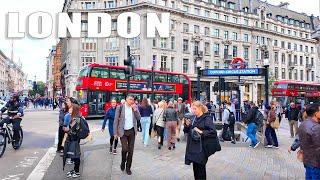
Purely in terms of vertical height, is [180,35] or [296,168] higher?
[180,35]

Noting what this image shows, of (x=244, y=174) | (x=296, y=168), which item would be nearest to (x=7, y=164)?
(x=244, y=174)

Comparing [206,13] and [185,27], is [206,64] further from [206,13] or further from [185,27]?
[206,13]

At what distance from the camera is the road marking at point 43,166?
7741 millimetres

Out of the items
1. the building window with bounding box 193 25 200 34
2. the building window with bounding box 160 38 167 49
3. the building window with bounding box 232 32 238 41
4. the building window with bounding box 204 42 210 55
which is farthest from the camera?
the building window with bounding box 232 32 238 41

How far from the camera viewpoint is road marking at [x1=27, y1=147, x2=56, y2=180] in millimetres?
7741

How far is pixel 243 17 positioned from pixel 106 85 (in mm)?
44874

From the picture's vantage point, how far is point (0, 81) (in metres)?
109

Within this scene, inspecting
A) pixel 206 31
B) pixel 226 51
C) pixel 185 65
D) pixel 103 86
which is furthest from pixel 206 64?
pixel 103 86

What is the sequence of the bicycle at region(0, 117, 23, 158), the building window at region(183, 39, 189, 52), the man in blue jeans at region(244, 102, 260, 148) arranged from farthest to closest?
the building window at region(183, 39, 189, 52), the man in blue jeans at region(244, 102, 260, 148), the bicycle at region(0, 117, 23, 158)

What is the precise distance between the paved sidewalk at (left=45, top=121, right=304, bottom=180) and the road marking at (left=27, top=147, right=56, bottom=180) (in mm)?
223

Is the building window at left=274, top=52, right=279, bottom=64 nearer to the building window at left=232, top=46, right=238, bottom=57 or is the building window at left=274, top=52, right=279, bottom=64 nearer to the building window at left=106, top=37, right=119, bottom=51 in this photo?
the building window at left=232, top=46, right=238, bottom=57

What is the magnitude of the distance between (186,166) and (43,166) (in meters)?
3.48

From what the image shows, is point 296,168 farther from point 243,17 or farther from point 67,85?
point 243,17

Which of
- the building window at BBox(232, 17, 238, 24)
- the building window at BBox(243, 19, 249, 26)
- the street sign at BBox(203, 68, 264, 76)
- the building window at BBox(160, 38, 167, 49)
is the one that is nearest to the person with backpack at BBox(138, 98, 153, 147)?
the street sign at BBox(203, 68, 264, 76)
